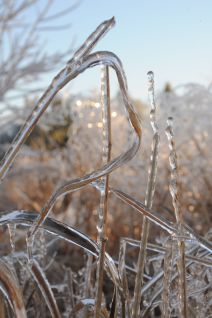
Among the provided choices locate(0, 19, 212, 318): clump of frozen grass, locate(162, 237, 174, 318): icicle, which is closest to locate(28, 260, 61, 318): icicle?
locate(0, 19, 212, 318): clump of frozen grass

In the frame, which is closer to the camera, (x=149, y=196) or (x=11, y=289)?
(x=11, y=289)

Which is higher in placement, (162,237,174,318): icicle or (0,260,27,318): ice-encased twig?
(162,237,174,318): icicle

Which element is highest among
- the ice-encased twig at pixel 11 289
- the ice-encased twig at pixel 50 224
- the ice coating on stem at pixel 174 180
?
the ice coating on stem at pixel 174 180

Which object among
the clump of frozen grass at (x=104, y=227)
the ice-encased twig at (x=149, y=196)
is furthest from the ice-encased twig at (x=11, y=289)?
the ice-encased twig at (x=149, y=196)

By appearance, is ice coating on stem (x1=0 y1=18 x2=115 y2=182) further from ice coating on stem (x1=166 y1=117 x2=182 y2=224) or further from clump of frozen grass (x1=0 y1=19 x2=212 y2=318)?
ice coating on stem (x1=166 y1=117 x2=182 y2=224)

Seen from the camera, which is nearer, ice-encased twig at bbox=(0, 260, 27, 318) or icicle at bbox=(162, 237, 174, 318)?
ice-encased twig at bbox=(0, 260, 27, 318)

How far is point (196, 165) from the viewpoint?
111 inches

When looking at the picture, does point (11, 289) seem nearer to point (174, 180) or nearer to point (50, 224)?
point (50, 224)

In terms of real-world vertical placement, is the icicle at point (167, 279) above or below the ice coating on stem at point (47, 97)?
below

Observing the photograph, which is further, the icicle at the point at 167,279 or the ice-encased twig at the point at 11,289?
the icicle at the point at 167,279

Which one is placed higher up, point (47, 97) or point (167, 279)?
point (47, 97)

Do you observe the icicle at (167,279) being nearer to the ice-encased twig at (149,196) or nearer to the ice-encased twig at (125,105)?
the ice-encased twig at (149,196)

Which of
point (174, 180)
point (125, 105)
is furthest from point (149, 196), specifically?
point (125, 105)

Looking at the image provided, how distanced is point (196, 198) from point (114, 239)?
482mm
